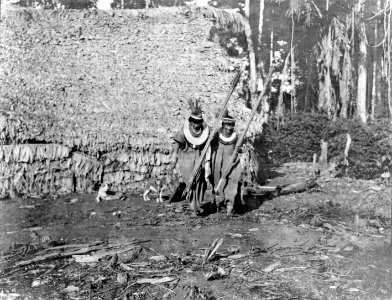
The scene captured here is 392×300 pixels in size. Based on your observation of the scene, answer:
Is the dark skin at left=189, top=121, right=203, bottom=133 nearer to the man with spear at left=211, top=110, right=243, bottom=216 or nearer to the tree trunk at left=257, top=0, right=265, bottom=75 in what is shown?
the man with spear at left=211, top=110, right=243, bottom=216

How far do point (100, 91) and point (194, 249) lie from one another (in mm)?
5600

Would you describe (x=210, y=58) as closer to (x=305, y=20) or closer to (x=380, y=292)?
(x=380, y=292)

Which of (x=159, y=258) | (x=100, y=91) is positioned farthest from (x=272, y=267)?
(x=100, y=91)

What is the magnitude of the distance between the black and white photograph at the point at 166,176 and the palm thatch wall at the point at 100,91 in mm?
34

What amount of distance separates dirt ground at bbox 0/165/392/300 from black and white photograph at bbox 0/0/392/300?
3 centimetres

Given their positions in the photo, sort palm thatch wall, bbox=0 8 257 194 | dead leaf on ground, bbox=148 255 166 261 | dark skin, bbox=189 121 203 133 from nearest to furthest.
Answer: dead leaf on ground, bbox=148 255 166 261 < dark skin, bbox=189 121 203 133 < palm thatch wall, bbox=0 8 257 194

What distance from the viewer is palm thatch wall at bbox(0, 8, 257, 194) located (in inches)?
334

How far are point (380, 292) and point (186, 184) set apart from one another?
12.5ft

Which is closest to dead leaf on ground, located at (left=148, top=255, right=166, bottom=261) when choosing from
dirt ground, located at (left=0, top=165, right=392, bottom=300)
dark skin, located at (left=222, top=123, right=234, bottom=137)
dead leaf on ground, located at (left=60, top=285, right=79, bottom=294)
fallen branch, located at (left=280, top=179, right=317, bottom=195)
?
dirt ground, located at (left=0, top=165, right=392, bottom=300)

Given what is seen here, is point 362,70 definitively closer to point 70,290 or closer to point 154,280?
point 154,280

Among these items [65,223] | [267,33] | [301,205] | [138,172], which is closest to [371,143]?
[301,205]

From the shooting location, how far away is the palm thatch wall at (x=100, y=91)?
27.9ft

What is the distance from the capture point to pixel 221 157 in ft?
23.7

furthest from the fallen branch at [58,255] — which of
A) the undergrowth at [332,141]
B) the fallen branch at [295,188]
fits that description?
the undergrowth at [332,141]
